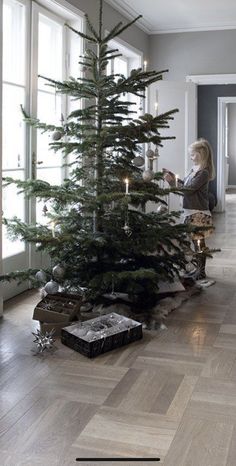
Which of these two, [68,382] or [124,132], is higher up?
[124,132]

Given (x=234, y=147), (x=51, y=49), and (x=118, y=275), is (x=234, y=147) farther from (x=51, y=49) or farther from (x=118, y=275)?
(x=118, y=275)

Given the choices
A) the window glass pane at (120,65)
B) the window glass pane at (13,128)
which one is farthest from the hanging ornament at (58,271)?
the window glass pane at (120,65)

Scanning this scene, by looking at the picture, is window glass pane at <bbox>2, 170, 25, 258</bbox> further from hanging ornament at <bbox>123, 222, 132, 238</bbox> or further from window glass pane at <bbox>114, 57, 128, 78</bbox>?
window glass pane at <bbox>114, 57, 128, 78</bbox>

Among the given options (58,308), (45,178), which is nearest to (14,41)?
(45,178)

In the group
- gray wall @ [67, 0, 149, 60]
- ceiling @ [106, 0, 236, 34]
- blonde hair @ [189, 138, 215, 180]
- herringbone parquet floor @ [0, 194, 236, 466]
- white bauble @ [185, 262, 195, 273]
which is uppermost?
ceiling @ [106, 0, 236, 34]

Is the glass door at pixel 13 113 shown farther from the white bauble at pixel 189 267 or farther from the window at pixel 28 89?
the white bauble at pixel 189 267

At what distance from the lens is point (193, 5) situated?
20.8ft

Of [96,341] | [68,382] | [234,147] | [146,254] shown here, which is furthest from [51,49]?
[234,147]

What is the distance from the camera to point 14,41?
4.36 metres

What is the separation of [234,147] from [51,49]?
1211cm

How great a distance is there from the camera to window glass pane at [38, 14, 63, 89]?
471 cm

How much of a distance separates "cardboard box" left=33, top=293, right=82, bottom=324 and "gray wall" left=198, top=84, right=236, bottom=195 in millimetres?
7159

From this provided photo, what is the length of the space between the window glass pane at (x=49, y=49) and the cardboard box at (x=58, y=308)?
1.91 m

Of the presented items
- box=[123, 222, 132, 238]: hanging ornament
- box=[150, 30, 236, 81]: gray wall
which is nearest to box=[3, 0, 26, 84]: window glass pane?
→ box=[123, 222, 132, 238]: hanging ornament
